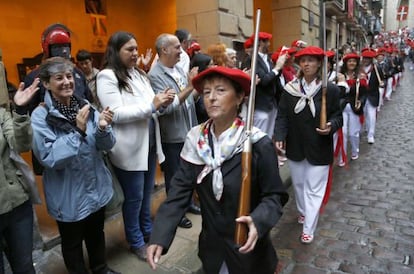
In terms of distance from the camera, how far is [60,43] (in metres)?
3.08

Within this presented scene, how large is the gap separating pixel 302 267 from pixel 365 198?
2.14 metres

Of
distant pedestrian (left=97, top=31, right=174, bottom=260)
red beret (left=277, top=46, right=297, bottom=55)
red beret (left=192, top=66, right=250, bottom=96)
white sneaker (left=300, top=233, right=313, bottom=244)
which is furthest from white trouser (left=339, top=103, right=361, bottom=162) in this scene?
red beret (left=192, top=66, right=250, bottom=96)

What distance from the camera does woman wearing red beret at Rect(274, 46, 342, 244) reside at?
3.67 m

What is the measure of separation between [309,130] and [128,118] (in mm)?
1904

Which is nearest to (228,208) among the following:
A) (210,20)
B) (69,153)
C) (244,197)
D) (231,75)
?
(244,197)

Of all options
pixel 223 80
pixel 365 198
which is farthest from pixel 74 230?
pixel 365 198

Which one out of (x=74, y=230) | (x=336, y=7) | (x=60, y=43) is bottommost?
(x=74, y=230)

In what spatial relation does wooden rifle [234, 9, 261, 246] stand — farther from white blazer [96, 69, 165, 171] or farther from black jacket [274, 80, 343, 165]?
black jacket [274, 80, 343, 165]

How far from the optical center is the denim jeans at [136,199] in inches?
123

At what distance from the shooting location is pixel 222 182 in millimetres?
1945

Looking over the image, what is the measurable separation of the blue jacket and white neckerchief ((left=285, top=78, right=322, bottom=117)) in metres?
2.06

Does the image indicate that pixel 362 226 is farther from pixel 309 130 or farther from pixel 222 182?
pixel 222 182

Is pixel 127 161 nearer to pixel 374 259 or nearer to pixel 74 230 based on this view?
pixel 74 230

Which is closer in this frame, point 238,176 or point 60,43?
point 238,176
